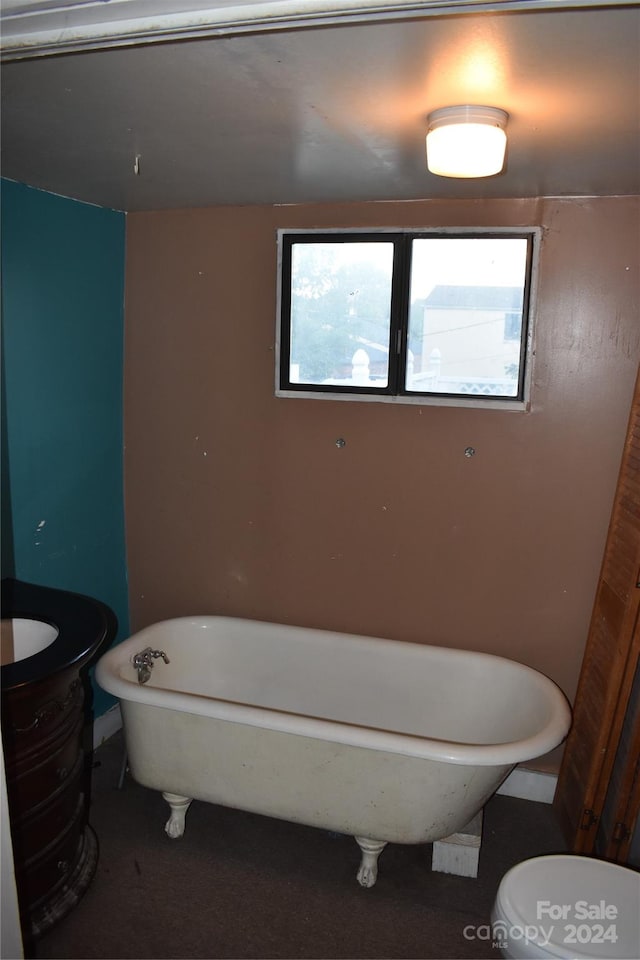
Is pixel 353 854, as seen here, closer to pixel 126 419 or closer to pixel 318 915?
pixel 318 915

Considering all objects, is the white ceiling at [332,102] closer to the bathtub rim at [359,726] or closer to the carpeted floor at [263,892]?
the bathtub rim at [359,726]

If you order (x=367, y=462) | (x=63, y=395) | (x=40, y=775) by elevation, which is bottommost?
(x=40, y=775)

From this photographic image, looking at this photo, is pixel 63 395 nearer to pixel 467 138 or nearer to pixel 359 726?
pixel 359 726

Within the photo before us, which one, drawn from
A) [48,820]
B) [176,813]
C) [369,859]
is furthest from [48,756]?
[369,859]

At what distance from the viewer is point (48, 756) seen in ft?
6.86

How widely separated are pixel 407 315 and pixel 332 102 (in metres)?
1.30

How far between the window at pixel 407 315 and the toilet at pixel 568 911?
159cm

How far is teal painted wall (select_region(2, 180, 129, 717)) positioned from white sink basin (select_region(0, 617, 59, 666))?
34 cm

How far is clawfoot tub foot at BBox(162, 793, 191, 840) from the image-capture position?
8.54 ft

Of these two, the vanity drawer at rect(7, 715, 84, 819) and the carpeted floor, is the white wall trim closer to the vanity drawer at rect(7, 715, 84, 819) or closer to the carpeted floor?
the vanity drawer at rect(7, 715, 84, 819)

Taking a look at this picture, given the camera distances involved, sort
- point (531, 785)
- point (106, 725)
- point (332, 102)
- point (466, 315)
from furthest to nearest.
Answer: point (106, 725) → point (531, 785) → point (466, 315) → point (332, 102)

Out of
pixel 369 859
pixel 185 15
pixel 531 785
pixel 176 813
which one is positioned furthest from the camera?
pixel 531 785

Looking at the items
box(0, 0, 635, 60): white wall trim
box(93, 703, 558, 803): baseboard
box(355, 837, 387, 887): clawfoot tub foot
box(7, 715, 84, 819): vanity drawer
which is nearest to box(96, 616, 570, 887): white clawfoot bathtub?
box(355, 837, 387, 887): clawfoot tub foot

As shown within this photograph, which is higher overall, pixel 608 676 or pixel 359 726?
pixel 608 676
